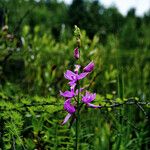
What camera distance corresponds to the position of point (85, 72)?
1.42m

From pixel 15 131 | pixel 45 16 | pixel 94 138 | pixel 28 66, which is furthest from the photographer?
pixel 45 16

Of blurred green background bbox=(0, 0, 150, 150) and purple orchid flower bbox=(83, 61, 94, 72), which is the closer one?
purple orchid flower bbox=(83, 61, 94, 72)

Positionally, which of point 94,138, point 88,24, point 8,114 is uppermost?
point 88,24

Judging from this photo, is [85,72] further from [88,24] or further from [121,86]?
[88,24]

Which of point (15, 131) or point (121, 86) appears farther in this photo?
point (121, 86)

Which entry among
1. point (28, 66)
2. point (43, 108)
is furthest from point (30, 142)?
point (28, 66)

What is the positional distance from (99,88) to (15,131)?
256 centimetres

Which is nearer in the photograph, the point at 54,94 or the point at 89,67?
the point at 89,67

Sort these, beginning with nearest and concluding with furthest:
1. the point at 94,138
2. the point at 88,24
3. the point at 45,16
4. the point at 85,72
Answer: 1. the point at 85,72
2. the point at 94,138
3. the point at 88,24
4. the point at 45,16

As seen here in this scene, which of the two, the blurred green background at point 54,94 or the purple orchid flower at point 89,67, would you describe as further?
the blurred green background at point 54,94

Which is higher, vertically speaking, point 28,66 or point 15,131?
point 28,66

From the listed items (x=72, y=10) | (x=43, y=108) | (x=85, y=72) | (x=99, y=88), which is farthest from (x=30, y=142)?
(x=72, y=10)

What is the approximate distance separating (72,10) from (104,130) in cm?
1901

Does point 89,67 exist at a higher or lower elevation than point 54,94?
higher
